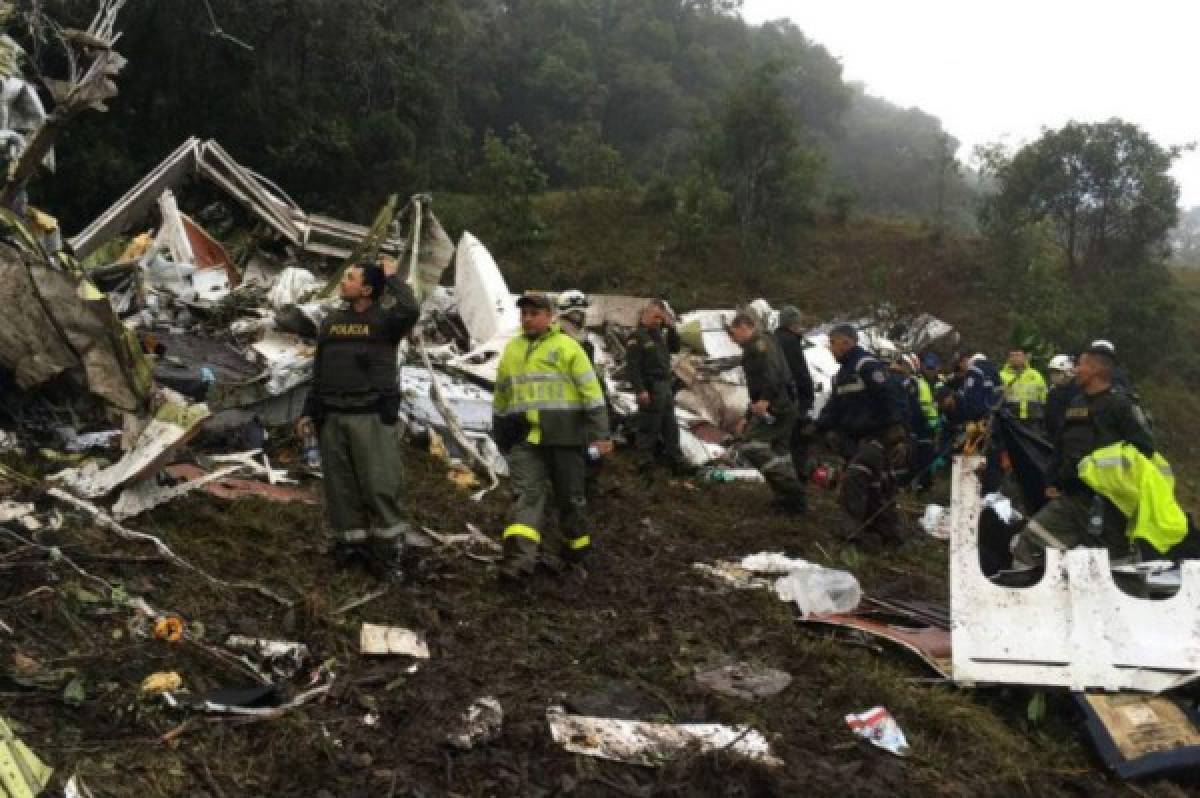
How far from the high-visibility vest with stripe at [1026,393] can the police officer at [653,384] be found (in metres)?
3.22

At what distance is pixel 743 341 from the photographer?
654 centimetres

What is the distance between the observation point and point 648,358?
7.85m

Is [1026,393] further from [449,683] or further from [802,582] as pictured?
[449,683]

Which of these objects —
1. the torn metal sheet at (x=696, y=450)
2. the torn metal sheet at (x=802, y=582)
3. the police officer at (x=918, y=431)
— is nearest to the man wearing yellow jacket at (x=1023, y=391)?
the police officer at (x=918, y=431)

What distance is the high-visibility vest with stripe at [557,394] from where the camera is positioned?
456cm

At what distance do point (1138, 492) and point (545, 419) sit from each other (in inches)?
104

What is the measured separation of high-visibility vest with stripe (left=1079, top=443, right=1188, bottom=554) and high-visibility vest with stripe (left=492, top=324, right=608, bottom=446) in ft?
7.30

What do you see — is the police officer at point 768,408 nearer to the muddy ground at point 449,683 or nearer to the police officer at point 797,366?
Answer: the police officer at point 797,366

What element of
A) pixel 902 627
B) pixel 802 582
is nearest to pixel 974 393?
pixel 802 582

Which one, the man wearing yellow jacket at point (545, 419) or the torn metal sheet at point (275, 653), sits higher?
the man wearing yellow jacket at point (545, 419)

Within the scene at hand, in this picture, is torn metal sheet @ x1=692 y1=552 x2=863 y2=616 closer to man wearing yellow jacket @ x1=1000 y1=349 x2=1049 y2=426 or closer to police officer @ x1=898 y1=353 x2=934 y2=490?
police officer @ x1=898 y1=353 x2=934 y2=490

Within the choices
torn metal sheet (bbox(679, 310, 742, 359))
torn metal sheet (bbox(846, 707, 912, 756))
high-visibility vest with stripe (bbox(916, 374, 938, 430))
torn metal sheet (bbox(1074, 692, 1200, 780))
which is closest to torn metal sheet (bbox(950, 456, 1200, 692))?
torn metal sheet (bbox(1074, 692, 1200, 780))

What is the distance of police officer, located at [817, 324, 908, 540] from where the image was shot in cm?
618

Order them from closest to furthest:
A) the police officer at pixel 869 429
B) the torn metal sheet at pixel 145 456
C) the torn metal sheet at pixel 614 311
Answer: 1. the torn metal sheet at pixel 145 456
2. the police officer at pixel 869 429
3. the torn metal sheet at pixel 614 311
